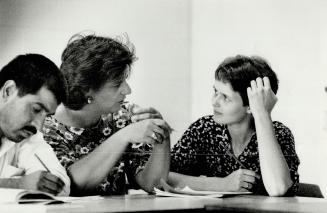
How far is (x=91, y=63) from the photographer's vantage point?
2285mm

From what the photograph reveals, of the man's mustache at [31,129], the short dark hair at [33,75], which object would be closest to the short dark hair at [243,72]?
the short dark hair at [33,75]

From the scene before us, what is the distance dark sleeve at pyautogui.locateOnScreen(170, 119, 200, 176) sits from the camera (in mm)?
2422

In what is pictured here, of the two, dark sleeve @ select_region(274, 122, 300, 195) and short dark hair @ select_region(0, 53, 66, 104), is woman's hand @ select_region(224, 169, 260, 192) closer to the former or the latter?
dark sleeve @ select_region(274, 122, 300, 195)

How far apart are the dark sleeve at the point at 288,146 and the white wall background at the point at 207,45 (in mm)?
31

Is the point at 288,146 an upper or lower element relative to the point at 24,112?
lower

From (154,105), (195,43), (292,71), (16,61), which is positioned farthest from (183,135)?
(16,61)

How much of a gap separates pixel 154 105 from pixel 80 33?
1.46 feet

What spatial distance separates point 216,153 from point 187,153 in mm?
157

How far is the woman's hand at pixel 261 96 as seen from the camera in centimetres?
248

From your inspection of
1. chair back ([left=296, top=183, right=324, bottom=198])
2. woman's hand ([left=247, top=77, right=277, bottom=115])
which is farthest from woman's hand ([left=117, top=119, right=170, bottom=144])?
chair back ([left=296, top=183, right=324, bottom=198])

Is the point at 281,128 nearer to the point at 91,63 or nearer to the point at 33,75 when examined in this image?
the point at 91,63

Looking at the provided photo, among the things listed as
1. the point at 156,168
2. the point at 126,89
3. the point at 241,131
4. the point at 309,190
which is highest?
the point at 126,89

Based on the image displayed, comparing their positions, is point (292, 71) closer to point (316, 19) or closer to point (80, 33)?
point (316, 19)

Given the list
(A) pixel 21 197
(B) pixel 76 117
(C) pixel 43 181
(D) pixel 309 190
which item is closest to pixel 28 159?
(C) pixel 43 181
